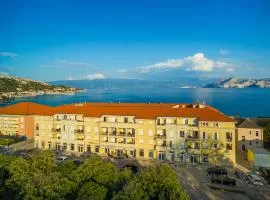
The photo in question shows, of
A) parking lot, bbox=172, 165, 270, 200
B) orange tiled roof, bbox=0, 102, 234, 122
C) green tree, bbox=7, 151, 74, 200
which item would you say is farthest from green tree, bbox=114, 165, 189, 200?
orange tiled roof, bbox=0, 102, 234, 122

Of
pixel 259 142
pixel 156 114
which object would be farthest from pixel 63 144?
pixel 259 142

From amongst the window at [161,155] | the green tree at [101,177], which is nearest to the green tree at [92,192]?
the green tree at [101,177]

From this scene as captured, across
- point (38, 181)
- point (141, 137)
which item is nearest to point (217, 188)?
point (141, 137)

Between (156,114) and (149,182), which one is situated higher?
A: (156,114)

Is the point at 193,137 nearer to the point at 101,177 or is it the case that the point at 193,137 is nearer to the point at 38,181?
the point at 101,177

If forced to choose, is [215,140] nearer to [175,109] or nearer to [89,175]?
[175,109]

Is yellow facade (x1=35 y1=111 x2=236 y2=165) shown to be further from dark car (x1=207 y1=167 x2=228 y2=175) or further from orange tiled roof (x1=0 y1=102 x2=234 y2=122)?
dark car (x1=207 y1=167 x2=228 y2=175)

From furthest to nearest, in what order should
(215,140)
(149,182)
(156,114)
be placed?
1. (156,114)
2. (215,140)
3. (149,182)
